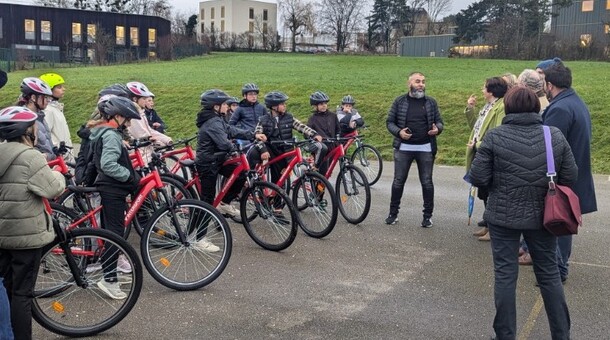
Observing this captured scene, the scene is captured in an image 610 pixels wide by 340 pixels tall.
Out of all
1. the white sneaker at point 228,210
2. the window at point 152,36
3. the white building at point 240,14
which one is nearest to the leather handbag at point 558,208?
the white sneaker at point 228,210

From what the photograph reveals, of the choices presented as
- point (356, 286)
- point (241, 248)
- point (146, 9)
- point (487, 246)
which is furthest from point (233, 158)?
point (146, 9)

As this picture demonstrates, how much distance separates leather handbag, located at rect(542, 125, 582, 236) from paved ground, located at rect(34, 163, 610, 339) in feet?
3.27

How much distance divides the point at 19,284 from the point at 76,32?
69.7 meters

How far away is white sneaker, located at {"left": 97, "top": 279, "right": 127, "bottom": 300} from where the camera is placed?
5145mm

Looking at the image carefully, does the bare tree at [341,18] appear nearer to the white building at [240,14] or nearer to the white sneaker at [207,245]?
the white building at [240,14]

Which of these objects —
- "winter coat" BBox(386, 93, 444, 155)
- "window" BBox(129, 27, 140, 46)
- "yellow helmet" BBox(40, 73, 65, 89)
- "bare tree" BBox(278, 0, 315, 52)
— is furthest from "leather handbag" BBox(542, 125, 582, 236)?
"bare tree" BBox(278, 0, 315, 52)

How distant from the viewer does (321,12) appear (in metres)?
90.2

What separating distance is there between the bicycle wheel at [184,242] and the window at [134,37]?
70.2 meters

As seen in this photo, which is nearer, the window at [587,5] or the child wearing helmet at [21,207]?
the child wearing helmet at [21,207]

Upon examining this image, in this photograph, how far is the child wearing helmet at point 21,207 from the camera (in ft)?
13.4

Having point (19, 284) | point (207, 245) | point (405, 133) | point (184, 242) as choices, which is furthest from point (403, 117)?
point (19, 284)

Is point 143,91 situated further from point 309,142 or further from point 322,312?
point 322,312

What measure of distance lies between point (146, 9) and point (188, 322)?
287 feet

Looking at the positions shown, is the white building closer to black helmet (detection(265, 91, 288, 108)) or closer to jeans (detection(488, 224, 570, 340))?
black helmet (detection(265, 91, 288, 108))
